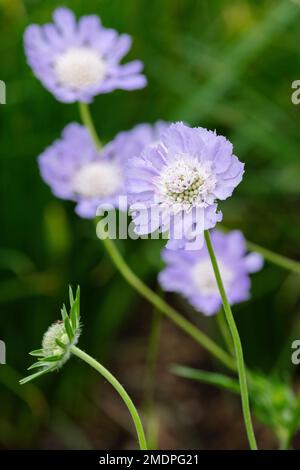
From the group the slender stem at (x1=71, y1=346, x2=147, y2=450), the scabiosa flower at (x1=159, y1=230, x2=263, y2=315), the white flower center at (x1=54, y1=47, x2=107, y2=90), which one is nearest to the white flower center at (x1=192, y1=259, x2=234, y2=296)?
the scabiosa flower at (x1=159, y1=230, x2=263, y2=315)

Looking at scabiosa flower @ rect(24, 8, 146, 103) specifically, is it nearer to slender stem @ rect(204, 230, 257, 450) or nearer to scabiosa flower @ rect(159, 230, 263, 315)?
scabiosa flower @ rect(159, 230, 263, 315)

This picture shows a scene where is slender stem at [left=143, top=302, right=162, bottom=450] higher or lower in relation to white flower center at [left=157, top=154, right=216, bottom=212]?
higher

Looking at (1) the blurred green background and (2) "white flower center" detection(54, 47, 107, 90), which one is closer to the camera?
(2) "white flower center" detection(54, 47, 107, 90)

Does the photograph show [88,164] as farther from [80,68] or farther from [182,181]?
[182,181]

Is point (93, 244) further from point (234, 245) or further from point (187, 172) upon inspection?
point (187, 172)

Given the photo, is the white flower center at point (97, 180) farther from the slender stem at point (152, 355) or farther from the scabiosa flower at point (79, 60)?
the slender stem at point (152, 355)

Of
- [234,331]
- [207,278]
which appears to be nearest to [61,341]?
[234,331]

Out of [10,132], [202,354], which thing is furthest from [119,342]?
[10,132]
